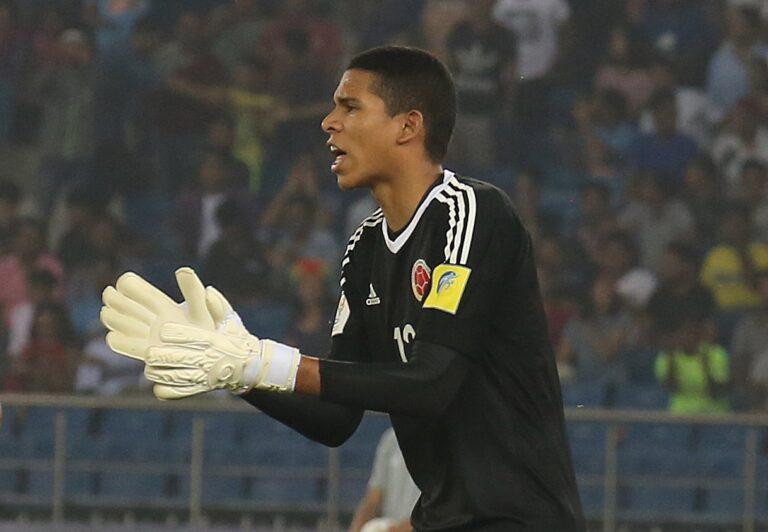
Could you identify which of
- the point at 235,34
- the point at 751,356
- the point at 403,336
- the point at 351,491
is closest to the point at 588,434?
the point at 751,356

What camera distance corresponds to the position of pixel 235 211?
412 inches

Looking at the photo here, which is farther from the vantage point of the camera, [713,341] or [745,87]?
[745,87]

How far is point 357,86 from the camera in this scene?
3412mm

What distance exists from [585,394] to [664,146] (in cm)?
204

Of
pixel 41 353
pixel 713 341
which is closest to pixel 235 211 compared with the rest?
pixel 41 353

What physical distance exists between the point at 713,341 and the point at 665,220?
100cm

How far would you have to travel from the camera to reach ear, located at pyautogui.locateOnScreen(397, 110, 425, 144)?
11.1 feet

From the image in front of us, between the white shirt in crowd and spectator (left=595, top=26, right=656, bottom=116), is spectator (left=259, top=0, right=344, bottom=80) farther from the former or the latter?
spectator (left=595, top=26, right=656, bottom=116)

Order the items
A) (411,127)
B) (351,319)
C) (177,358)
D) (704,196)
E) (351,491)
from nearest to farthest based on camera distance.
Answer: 1. (177,358)
2. (411,127)
3. (351,319)
4. (351,491)
5. (704,196)

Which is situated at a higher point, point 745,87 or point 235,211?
point 745,87

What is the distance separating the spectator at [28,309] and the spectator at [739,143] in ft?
14.8

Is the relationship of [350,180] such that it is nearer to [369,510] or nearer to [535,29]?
[369,510]

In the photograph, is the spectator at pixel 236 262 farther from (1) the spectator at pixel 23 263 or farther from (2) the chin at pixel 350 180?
(2) the chin at pixel 350 180

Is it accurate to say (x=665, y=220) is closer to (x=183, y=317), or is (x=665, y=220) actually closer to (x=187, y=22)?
(x=187, y=22)
